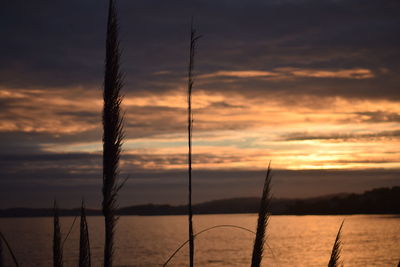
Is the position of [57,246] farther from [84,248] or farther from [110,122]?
[110,122]

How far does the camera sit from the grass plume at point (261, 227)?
381 centimetres

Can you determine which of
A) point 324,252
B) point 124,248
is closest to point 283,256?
point 324,252

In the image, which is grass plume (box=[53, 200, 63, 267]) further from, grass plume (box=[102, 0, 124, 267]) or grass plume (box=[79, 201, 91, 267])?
grass plume (box=[102, 0, 124, 267])

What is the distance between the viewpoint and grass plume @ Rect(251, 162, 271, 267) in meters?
3.81

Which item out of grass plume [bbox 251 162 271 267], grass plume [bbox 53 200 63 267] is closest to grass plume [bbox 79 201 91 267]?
grass plume [bbox 53 200 63 267]

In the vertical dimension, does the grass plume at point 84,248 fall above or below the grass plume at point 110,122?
below

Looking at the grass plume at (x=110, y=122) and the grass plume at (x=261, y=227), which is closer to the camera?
the grass plume at (x=110, y=122)

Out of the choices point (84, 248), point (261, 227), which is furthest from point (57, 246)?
point (261, 227)

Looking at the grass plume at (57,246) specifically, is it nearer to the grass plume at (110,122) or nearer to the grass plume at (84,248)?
the grass plume at (84,248)

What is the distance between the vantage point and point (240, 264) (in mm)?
64375

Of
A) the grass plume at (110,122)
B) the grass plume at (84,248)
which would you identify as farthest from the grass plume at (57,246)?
the grass plume at (110,122)

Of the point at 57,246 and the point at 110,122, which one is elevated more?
the point at 110,122

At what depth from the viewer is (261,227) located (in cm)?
395

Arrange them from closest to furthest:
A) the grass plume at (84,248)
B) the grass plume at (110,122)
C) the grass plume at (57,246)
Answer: the grass plume at (110,122), the grass plume at (84,248), the grass plume at (57,246)
